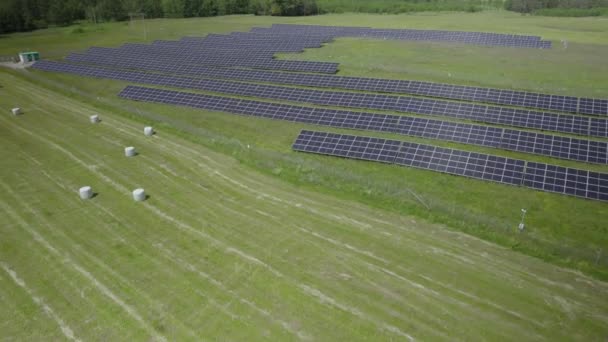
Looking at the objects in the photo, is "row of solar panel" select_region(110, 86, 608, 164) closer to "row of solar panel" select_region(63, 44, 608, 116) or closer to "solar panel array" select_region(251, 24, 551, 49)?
"row of solar panel" select_region(63, 44, 608, 116)

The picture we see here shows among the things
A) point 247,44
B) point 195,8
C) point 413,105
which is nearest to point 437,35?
point 247,44

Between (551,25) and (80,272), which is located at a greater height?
(551,25)

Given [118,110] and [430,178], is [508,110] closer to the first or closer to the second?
[430,178]

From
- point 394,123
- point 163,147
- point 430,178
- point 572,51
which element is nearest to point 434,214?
point 430,178

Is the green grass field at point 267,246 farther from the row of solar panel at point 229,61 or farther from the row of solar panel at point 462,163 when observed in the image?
the row of solar panel at point 229,61

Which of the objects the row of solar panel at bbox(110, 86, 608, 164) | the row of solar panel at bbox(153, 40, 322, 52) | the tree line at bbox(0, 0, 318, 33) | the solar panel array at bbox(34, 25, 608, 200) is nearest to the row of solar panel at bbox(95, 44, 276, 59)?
the solar panel array at bbox(34, 25, 608, 200)

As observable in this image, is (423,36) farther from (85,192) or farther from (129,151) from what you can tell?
(85,192)

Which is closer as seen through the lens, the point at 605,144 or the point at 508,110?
the point at 605,144

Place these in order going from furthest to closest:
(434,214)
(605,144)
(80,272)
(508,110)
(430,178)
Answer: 1. (508,110)
2. (605,144)
3. (430,178)
4. (434,214)
5. (80,272)
